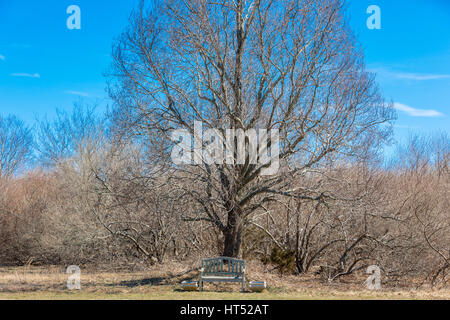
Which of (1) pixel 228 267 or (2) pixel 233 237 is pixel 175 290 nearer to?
(1) pixel 228 267

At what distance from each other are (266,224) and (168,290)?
6357mm

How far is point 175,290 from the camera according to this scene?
37.2ft

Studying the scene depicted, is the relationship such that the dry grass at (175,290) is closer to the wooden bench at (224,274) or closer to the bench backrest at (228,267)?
the wooden bench at (224,274)

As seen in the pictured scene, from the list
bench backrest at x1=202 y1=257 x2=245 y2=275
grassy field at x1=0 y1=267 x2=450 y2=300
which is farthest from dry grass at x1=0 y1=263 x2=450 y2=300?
bench backrest at x1=202 y1=257 x2=245 y2=275

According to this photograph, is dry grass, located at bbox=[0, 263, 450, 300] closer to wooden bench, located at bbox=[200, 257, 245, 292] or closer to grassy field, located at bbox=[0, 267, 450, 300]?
grassy field, located at bbox=[0, 267, 450, 300]

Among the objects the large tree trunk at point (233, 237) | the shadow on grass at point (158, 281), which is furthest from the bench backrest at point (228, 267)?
the large tree trunk at point (233, 237)

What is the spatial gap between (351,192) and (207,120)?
16.2 ft

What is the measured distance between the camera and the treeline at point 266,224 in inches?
523

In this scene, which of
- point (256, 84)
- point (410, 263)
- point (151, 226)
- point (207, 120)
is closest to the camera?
point (207, 120)

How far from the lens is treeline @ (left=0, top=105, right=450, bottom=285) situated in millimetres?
13281

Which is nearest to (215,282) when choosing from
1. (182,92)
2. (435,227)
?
(182,92)

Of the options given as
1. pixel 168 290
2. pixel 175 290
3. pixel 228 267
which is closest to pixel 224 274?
pixel 228 267

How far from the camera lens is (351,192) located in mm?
13430

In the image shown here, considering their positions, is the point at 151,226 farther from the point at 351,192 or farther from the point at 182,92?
the point at 351,192
